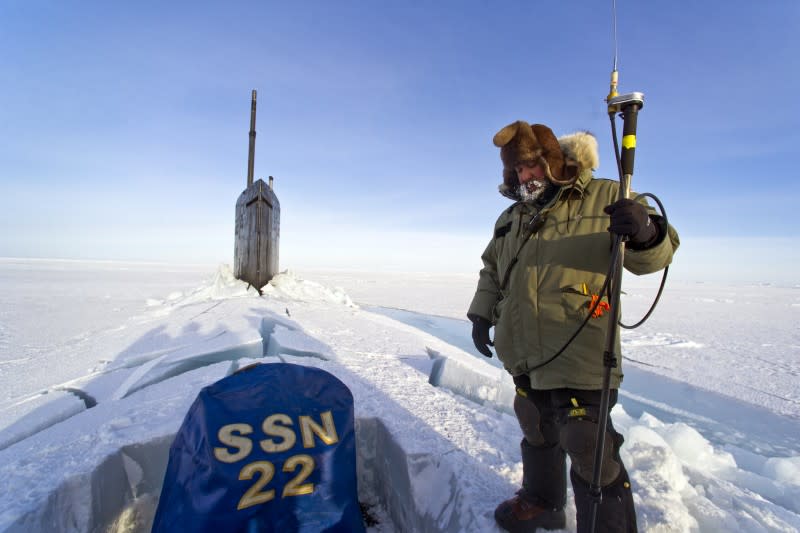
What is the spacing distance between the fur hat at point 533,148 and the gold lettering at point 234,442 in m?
1.43

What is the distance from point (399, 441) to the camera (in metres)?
1.94

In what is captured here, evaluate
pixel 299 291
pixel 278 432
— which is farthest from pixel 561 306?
pixel 299 291

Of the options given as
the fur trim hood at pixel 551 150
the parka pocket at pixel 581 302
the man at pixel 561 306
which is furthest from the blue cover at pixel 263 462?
the fur trim hood at pixel 551 150

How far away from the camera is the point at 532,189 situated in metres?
1.59

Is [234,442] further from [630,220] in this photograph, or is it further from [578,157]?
[578,157]

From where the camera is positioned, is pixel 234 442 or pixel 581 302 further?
pixel 581 302

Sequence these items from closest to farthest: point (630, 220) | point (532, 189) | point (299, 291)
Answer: point (630, 220), point (532, 189), point (299, 291)

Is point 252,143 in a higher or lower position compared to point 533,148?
higher

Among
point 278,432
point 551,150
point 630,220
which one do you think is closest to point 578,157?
point 551,150

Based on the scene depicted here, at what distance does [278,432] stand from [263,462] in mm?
102

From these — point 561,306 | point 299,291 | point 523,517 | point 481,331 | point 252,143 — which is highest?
point 252,143

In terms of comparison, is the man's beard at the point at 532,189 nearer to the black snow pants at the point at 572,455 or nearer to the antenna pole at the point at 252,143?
the black snow pants at the point at 572,455

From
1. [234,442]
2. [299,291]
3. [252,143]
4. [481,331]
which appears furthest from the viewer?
[252,143]

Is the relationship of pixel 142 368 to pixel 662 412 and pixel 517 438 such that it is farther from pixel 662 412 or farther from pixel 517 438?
pixel 662 412
